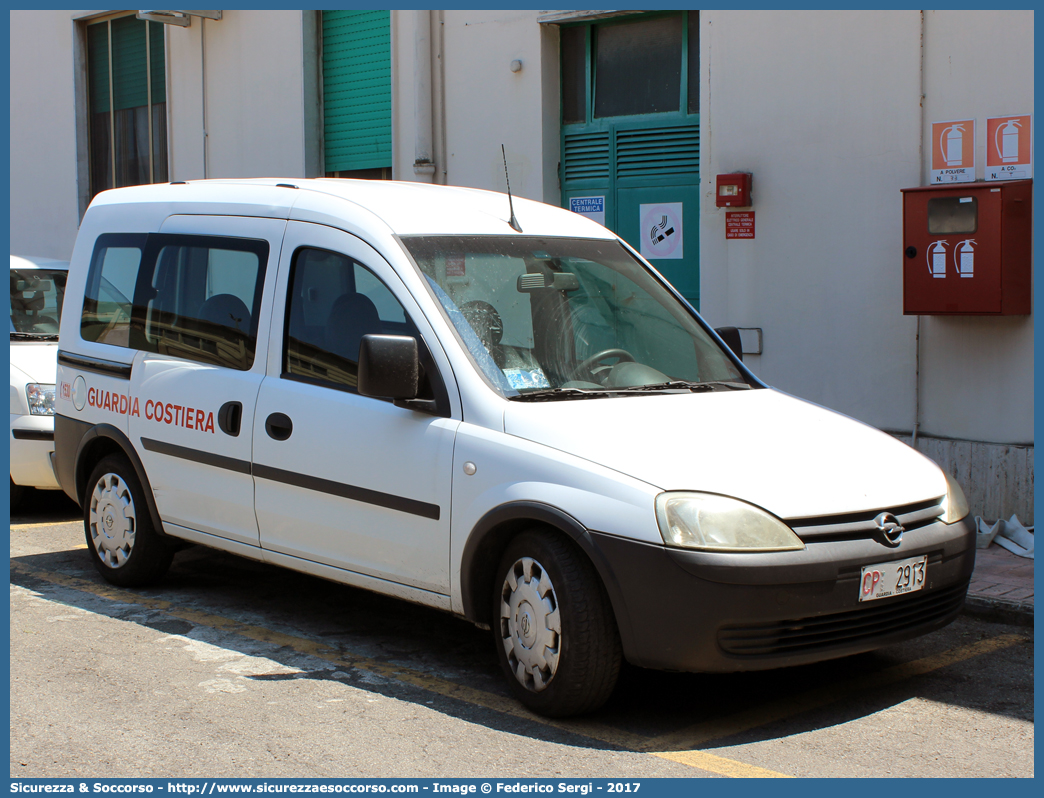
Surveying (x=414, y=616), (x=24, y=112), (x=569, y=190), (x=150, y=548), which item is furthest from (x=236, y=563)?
(x=24, y=112)

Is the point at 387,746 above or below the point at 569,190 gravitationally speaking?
below

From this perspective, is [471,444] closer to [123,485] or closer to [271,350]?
[271,350]

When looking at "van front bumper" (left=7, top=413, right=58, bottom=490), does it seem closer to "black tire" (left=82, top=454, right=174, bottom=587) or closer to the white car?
the white car

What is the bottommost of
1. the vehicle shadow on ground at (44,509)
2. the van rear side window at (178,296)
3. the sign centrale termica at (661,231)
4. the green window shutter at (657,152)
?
the vehicle shadow on ground at (44,509)

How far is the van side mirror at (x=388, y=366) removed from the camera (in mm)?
4562

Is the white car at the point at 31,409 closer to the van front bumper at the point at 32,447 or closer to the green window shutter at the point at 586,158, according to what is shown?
the van front bumper at the point at 32,447

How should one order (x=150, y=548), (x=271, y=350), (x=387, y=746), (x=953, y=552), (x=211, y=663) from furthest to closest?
1. (x=150, y=548)
2. (x=271, y=350)
3. (x=211, y=663)
4. (x=953, y=552)
5. (x=387, y=746)

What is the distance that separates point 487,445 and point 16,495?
4935mm

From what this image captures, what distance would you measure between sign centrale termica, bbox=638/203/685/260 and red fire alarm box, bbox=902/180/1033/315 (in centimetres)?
239

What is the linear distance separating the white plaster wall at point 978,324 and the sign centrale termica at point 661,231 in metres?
2.23

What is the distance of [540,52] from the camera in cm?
1027

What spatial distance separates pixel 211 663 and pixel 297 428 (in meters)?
1.00

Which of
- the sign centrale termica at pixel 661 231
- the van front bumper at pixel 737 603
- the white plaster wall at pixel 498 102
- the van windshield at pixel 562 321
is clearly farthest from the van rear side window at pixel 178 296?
the white plaster wall at pixel 498 102

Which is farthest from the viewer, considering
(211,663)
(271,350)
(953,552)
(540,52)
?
(540,52)
